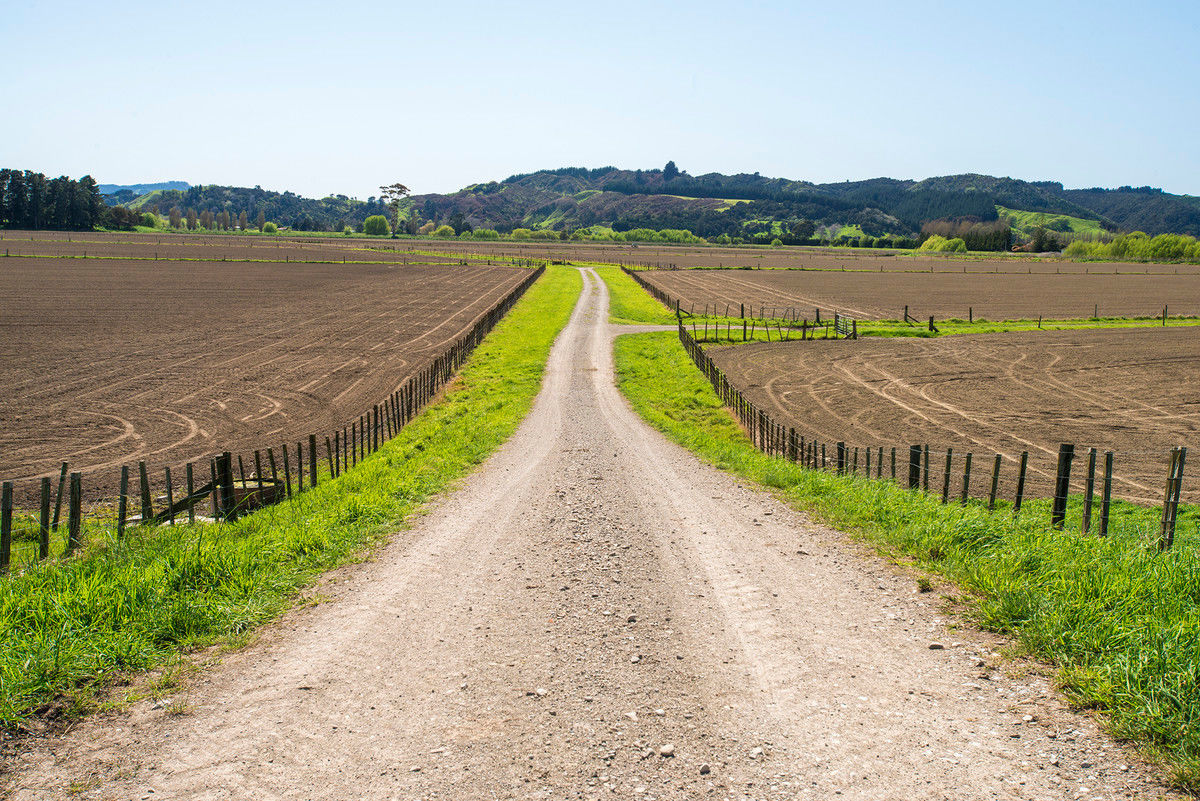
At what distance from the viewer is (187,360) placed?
37688 millimetres

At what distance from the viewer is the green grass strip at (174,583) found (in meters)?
7.49

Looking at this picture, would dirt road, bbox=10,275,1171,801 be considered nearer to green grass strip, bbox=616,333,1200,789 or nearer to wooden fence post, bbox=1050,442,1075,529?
green grass strip, bbox=616,333,1200,789

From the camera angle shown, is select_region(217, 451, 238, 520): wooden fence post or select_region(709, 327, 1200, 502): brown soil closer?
select_region(217, 451, 238, 520): wooden fence post

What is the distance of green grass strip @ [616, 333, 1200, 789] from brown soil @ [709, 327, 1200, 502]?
265 inches

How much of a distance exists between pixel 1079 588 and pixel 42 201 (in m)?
216

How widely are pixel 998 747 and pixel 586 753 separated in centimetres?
338

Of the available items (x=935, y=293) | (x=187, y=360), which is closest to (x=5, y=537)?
(x=187, y=360)

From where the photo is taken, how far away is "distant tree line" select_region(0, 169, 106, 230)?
6831 inches

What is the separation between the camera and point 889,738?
22.2 feet

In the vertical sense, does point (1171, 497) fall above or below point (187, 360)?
above

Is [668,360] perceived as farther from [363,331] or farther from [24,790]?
[24,790]

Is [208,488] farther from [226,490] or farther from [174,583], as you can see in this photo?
[174,583]

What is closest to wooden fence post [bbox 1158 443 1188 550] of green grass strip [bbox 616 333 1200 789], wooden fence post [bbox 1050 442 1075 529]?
green grass strip [bbox 616 333 1200 789]

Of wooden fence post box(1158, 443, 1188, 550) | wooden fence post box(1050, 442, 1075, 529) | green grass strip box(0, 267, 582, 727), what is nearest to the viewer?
green grass strip box(0, 267, 582, 727)
